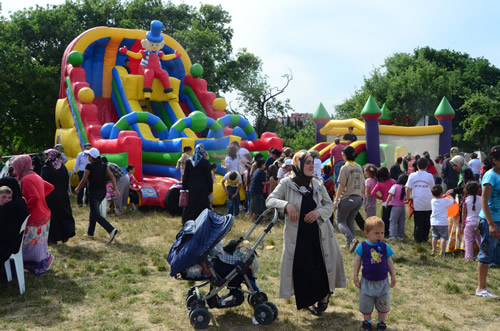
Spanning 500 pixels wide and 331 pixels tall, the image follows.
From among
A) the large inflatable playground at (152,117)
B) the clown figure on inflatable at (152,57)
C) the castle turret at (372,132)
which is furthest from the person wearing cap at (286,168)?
the clown figure on inflatable at (152,57)

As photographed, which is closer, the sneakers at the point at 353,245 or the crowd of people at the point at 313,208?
the crowd of people at the point at 313,208

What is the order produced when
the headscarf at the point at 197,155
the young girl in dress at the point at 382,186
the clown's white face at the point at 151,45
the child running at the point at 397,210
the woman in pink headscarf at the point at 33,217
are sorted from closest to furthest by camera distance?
the woman in pink headscarf at the point at 33,217 → the headscarf at the point at 197,155 → the child running at the point at 397,210 → the young girl in dress at the point at 382,186 → the clown's white face at the point at 151,45

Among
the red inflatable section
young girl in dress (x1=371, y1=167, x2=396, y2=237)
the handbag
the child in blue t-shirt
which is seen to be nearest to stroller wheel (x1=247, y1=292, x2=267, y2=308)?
the child in blue t-shirt

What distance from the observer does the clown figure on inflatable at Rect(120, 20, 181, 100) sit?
13875mm

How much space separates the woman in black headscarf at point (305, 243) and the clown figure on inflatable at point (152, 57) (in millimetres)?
10507

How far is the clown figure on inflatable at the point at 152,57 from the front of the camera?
45.5ft

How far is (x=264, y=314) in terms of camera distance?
4.21m

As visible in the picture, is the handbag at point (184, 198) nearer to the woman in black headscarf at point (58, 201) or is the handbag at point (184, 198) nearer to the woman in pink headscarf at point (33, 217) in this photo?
the woman in black headscarf at point (58, 201)

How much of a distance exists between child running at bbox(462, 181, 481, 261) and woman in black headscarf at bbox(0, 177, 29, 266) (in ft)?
18.1

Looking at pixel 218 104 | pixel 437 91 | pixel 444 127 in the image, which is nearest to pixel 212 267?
pixel 218 104

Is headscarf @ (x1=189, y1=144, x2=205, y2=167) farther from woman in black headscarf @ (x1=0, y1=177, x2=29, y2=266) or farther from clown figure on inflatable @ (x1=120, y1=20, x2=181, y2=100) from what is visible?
clown figure on inflatable @ (x1=120, y1=20, x2=181, y2=100)

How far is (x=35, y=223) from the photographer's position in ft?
18.4

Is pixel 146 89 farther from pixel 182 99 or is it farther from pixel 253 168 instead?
pixel 253 168

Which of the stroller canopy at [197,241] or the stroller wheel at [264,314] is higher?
the stroller canopy at [197,241]
